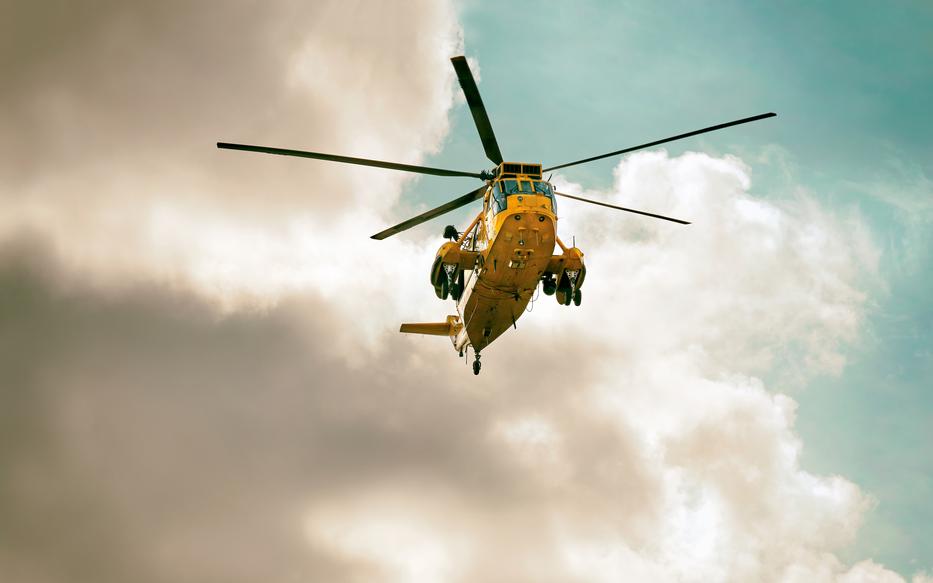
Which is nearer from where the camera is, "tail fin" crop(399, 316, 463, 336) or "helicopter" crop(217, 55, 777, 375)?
"helicopter" crop(217, 55, 777, 375)

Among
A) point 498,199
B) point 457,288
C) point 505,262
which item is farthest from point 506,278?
point 498,199

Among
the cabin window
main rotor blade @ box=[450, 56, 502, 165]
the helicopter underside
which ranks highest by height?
main rotor blade @ box=[450, 56, 502, 165]

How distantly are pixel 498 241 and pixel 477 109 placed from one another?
20.5ft

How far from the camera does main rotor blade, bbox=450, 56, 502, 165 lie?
3575 centimetres

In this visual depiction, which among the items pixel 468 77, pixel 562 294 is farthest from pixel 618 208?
pixel 468 77

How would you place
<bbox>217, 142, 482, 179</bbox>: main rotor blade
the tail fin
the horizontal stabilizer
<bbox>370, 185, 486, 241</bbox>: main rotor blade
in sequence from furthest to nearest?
the horizontal stabilizer < the tail fin < <bbox>370, 185, 486, 241</bbox>: main rotor blade < <bbox>217, 142, 482, 179</bbox>: main rotor blade

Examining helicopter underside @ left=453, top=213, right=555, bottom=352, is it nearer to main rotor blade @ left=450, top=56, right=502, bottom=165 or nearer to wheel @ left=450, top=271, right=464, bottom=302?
wheel @ left=450, top=271, right=464, bottom=302

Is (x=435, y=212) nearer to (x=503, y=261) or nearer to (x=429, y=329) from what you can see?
(x=503, y=261)

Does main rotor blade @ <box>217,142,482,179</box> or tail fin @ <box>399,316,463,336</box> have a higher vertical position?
tail fin @ <box>399,316,463,336</box>

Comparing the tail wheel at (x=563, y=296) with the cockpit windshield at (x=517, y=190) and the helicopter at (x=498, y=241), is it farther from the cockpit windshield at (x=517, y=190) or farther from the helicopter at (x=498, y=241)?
the cockpit windshield at (x=517, y=190)

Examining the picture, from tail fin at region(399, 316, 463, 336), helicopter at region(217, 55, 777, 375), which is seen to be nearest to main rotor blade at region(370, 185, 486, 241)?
helicopter at region(217, 55, 777, 375)

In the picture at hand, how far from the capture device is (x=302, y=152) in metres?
36.1

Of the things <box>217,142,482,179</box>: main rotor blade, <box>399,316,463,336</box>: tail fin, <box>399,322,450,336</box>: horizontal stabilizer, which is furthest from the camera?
<box>399,322,450,336</box>: horizontal stabilizer

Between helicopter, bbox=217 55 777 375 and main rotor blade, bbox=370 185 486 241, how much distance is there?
52mm
